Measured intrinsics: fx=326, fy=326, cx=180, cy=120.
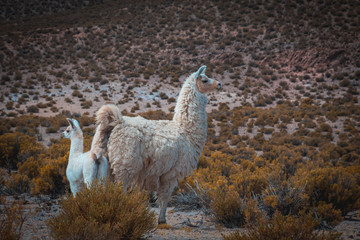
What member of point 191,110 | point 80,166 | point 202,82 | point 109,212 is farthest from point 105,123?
point 202,82

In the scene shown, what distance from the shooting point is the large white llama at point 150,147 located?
4.59m

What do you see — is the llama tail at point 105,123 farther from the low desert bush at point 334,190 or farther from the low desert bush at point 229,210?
the low desert bush at point 334,190

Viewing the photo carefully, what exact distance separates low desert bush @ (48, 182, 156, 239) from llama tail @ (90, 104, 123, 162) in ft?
2.52

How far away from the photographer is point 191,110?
5520 mm

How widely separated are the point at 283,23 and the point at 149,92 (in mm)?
21020

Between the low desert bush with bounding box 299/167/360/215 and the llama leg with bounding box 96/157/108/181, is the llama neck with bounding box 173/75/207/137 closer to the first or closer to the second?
the llama leg with bounding box 96/157/108/181

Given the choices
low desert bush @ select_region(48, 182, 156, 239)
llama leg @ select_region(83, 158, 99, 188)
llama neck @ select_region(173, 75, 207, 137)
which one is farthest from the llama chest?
llama neck @ select_region(173, 75, 207, 137)

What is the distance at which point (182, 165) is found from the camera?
16.5ft

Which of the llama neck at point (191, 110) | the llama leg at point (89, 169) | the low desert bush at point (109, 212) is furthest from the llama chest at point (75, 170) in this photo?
the llama neck at point (191, 110)

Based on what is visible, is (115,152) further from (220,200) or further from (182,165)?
(220,200)

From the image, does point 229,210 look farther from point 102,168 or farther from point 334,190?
point 334,190

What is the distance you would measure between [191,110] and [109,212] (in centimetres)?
230

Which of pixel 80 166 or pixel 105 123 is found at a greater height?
pixel 105 123

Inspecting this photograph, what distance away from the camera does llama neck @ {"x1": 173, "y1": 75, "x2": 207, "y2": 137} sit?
17.9 feet
